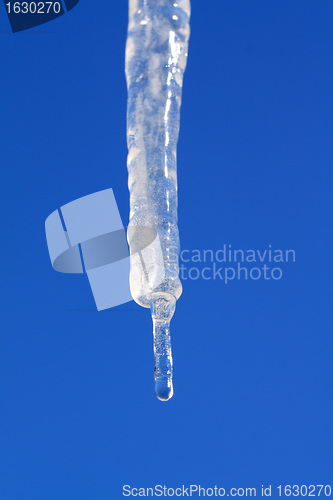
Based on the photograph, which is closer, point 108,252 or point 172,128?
point 172,128

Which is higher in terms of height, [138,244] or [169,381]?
[138,244]

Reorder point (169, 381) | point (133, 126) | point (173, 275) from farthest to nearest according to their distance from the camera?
point (133, 126), point (173, 275), point (169, 381)

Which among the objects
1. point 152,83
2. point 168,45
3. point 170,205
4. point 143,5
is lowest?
point 170,205

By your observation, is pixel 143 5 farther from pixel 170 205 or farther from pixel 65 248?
pixel 65 248

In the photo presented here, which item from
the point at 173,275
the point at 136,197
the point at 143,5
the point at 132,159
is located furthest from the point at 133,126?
the point at 173,275

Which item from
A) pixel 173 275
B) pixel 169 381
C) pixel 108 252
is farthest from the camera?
pixel 108 252
